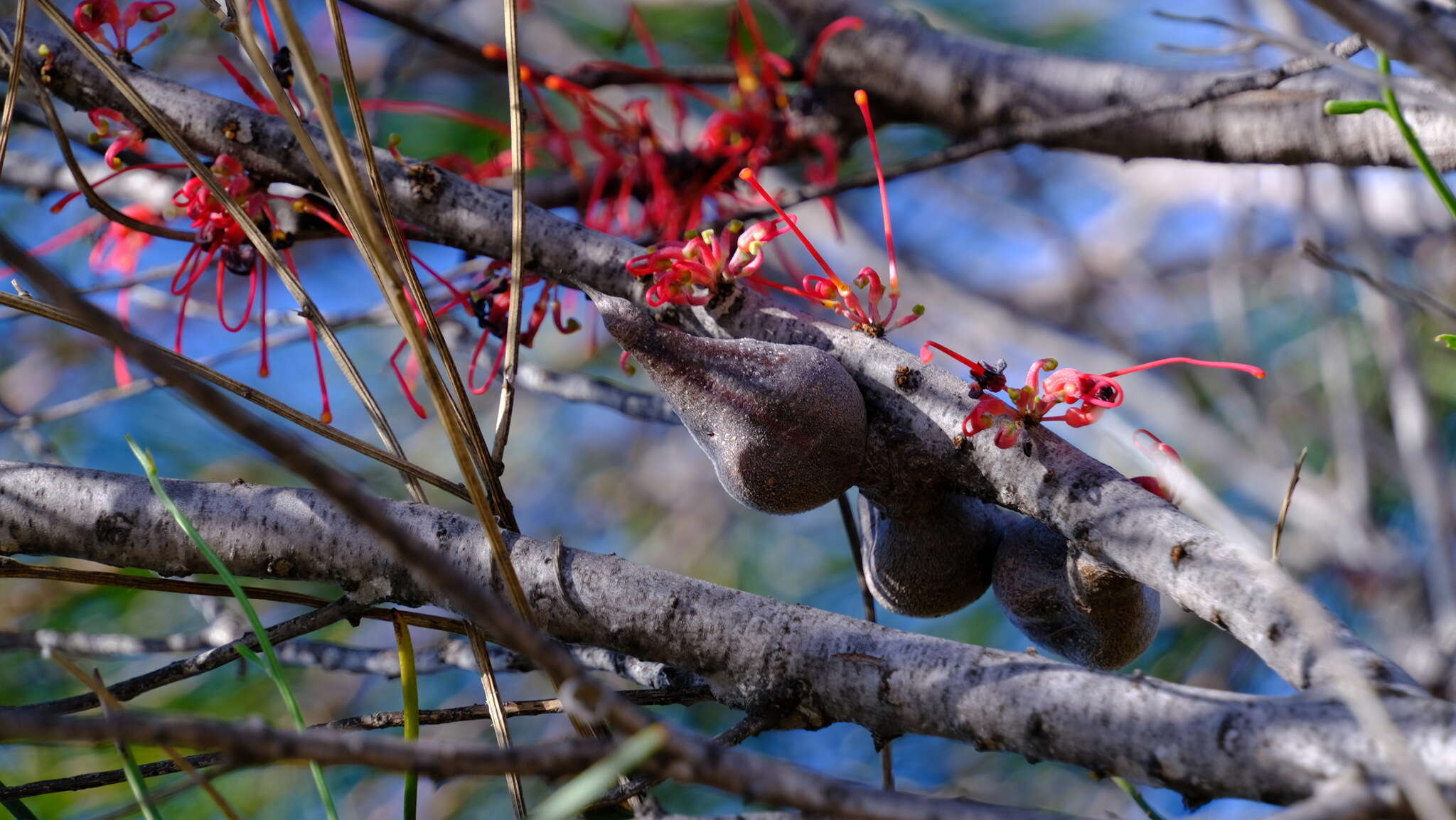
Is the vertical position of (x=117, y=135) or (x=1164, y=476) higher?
(x=117, y=135)

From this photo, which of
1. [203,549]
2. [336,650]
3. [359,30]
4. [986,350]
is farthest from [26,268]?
[359,30]

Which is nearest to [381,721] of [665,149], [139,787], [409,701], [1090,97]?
[409,701]

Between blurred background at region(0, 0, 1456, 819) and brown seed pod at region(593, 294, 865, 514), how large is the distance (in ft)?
2.15

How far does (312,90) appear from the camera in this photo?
52 cm

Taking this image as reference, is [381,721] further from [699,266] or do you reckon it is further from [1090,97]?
[1090,97]

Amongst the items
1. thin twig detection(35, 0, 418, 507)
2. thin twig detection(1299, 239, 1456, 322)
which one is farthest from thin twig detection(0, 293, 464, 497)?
thin twig detection(1299, 239, 1456, 322)

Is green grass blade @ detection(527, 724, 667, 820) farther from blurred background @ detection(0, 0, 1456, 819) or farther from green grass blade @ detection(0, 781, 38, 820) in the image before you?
blurred background @ detection(0, 0, 1456, 819)

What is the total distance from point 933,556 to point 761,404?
0.65 ft

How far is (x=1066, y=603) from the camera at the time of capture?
0.81 m

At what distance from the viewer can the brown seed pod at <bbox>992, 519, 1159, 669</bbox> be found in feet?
2.55

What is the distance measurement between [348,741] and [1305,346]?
9.76 feet

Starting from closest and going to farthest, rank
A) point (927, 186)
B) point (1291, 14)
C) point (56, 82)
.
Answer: point (56, 82), point (1291, 14), point (927, 186)

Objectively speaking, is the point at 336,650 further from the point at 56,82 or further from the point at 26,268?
the point at 26,268

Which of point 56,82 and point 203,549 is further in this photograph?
point 56,82
